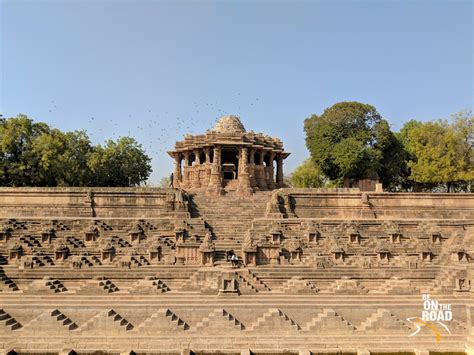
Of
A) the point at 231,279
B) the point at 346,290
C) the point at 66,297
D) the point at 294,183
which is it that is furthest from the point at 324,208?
the point at 294,183

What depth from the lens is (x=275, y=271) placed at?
557 inches

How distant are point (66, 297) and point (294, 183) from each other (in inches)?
1817

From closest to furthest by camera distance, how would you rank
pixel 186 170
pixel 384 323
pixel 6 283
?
1. pixel 384 323
2. pixel 6 283
3. pixel 186 170

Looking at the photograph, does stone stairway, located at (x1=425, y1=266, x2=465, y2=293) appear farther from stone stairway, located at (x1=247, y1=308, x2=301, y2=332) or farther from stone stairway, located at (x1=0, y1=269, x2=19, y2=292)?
stone stairway, located at (x1=0, y1=269, x2=19, y2=292)

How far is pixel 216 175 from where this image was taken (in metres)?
25.7

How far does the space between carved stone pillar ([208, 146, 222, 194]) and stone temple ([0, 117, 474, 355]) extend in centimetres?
46

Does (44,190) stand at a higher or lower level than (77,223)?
higher

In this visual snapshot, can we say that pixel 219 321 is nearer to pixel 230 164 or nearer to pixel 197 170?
pixel 230 164

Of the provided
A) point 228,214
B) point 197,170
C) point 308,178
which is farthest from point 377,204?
point 308,178

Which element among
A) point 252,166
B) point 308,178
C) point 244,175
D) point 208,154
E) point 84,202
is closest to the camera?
point 84,202

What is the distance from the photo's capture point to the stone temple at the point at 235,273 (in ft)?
32.2

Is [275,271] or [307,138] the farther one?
[307,138]

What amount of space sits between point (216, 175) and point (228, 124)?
841 cm

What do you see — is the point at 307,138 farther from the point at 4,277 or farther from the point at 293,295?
the point at 4,277
